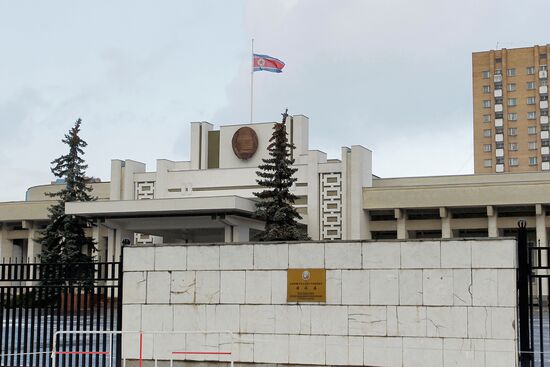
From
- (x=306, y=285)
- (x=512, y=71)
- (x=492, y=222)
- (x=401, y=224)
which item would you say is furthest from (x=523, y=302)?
(x=512, y=71)

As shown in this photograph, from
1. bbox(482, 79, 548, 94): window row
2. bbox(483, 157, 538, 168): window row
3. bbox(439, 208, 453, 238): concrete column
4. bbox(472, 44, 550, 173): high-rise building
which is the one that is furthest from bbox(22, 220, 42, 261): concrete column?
bbox(482, 79, 548, 94): window row

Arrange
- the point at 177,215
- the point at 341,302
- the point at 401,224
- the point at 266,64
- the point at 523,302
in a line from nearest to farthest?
the point at 523,302
the point at 341,302
the point at 177,215
the point at 266,64
the point at 401,224

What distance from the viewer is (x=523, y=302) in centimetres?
1372

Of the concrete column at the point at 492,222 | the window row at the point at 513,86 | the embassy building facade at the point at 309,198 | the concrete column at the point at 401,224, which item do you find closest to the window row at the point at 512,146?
the window row at the point at 513,86

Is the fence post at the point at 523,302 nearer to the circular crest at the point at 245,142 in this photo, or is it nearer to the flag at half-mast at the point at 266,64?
the flag at half-mast at the point at 266,64

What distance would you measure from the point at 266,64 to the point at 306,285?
1941 inches

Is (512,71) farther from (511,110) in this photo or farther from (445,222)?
(445,222)

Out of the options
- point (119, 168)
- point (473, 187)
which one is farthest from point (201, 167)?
point (473, 187)

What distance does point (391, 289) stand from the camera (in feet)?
47.6

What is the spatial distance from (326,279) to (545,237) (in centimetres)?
5187

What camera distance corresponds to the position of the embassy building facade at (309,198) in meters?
59.3

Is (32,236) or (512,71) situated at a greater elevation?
(512,71)

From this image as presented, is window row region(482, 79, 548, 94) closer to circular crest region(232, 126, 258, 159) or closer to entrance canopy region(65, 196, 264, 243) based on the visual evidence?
circular crest region(232, 126, 258, 159)

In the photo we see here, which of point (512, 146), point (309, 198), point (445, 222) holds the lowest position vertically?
point (445, 222)
